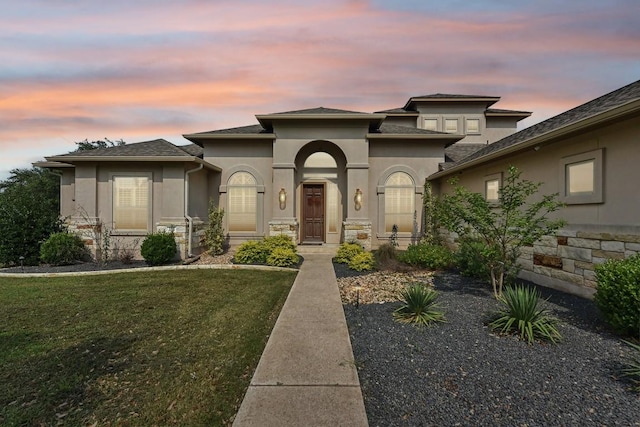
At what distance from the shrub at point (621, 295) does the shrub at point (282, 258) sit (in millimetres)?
6866

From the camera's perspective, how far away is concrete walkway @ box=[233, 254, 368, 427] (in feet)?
8.11

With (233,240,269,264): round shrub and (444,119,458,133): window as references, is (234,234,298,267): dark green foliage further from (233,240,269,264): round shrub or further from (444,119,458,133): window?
(444,119,458,133): window

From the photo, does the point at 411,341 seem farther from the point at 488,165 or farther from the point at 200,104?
the point at 200,104

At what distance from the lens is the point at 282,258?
9062 mm

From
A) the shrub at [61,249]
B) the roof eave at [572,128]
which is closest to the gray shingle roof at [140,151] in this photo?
the shrub at [61,249]

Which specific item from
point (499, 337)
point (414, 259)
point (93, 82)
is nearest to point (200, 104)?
point (93, 82)

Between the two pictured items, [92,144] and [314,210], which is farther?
[92,144]

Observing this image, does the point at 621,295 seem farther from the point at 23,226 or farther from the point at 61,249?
the point at 23,226


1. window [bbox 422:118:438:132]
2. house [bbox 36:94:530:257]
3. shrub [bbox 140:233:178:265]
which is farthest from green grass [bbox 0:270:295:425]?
window [bbox 422:118:438:132]

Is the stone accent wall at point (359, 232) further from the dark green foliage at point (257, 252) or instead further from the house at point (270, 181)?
the dark green foliage at point (257, 252)

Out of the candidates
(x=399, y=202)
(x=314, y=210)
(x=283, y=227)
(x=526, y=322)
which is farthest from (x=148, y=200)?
(x=526, y=322)

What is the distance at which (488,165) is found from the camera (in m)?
9.40

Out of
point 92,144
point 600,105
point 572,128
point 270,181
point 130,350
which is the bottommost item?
point 130,350

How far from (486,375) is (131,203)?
37.2ft
